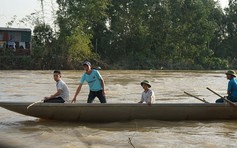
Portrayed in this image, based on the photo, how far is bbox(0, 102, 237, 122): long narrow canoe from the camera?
25.8 ft

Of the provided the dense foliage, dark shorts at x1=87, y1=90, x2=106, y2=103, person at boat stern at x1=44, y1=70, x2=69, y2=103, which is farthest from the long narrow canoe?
the dense foliage

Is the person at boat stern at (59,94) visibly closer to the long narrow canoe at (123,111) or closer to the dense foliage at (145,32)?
the long narrow canoe at (123,111)

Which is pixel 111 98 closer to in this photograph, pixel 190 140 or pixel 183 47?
pixel 190 140

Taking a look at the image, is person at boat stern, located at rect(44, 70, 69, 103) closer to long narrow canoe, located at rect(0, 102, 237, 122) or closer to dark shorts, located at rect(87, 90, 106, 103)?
long narrow canoe, located at rect(0, 102, 237, 122)

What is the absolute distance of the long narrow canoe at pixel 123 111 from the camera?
7863mm

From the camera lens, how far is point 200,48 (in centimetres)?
4178

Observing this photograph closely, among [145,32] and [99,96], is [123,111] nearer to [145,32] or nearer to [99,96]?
[99,96]

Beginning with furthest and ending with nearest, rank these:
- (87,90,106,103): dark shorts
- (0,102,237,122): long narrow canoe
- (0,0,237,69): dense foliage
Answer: (0,0,237,69): dense foliage, (87,90,106,103): dark shorts, (0,102,237,122): long narrow canoe

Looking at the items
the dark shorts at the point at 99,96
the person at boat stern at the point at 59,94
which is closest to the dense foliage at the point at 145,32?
the dark shorts at the point at 99,96

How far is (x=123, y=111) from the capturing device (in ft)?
26.8

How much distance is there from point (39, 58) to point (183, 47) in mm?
15372

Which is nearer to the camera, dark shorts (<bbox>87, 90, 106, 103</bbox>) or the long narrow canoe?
the long narrow canoe

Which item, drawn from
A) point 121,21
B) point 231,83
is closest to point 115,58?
point 121,21

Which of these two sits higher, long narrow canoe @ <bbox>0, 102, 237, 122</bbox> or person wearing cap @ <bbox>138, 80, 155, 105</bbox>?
person wearing cap @ <bbox>138, 80, 155, 105</bbox>
